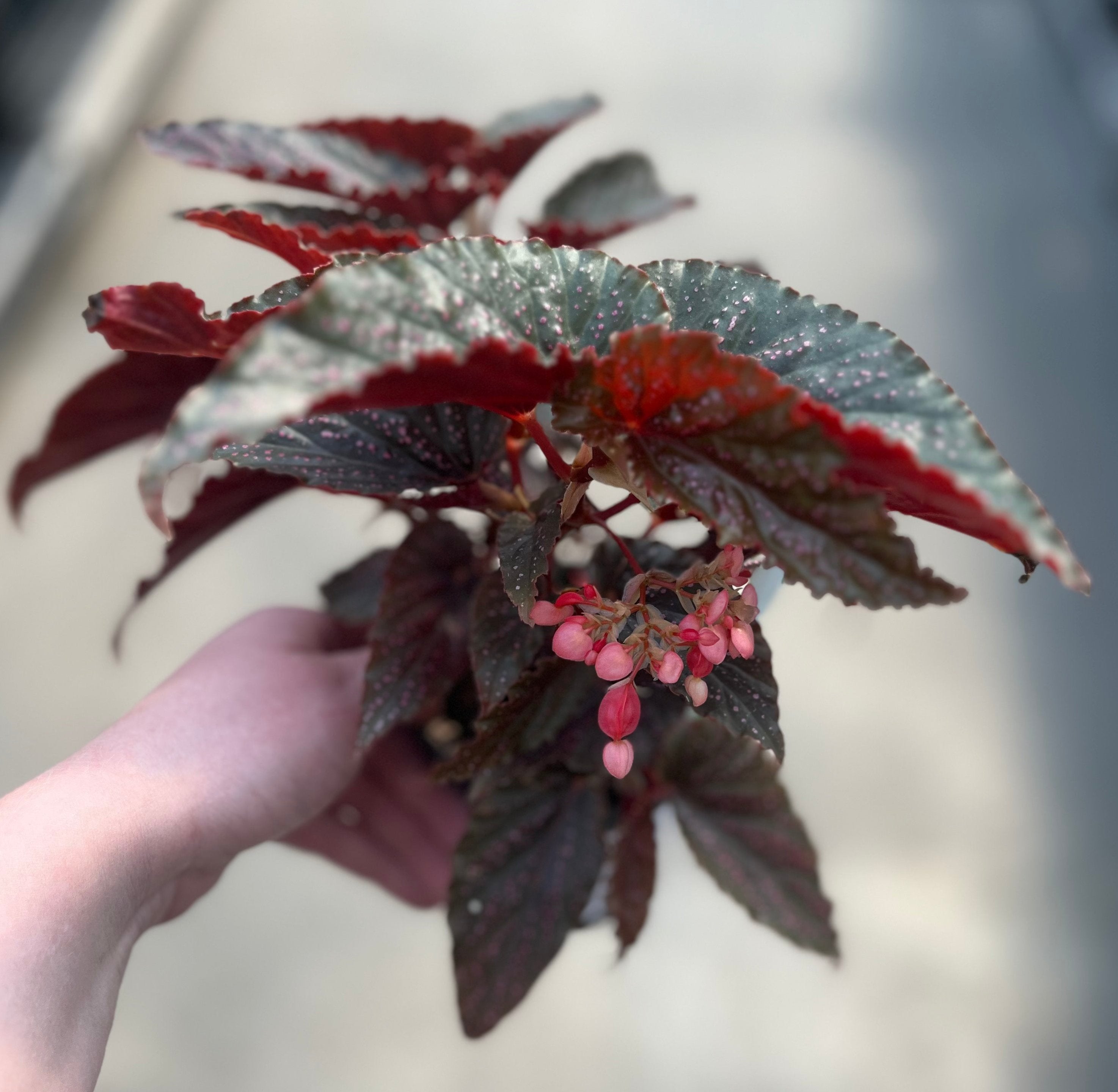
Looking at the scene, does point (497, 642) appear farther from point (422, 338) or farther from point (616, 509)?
point (422, 338)

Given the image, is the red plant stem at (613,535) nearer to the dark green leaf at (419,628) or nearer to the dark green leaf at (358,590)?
the dark green leaf at (419,628)

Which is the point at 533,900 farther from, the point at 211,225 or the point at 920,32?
the point at 920,32

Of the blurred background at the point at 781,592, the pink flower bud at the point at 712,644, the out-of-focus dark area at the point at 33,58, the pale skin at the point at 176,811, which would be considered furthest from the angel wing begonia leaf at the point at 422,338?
the out-of-focus dark area at the point at 33,58

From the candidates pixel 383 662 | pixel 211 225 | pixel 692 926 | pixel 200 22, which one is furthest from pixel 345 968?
pixel 200 22

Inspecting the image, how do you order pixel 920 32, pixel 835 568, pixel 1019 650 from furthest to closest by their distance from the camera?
pixel 920 32
pixel 1019 650
pixel 835 568

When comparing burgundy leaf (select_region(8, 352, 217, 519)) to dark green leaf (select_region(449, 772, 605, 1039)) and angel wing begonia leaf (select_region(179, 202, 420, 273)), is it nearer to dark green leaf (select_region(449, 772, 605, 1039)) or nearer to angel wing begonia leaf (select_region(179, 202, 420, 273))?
angel wing begonia leaf (select_region(179, 202, 420, 273))
